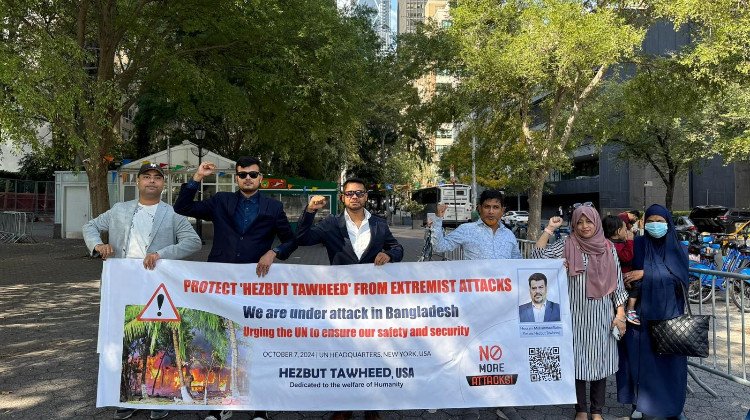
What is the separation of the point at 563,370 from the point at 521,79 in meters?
14.6

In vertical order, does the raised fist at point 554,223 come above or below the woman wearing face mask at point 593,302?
above

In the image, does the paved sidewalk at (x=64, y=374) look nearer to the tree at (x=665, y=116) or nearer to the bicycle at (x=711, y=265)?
the bicycle at (x=711, y=265)

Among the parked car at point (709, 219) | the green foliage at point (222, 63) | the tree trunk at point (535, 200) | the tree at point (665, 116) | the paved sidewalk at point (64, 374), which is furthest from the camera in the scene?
the parked car at point (709, 219)

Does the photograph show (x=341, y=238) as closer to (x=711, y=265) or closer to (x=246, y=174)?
(x=246, y=174)

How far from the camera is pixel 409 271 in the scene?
445 centimetres

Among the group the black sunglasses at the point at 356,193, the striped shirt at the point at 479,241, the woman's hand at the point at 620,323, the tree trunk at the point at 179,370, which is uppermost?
the black sunglasses at the point at 356,193

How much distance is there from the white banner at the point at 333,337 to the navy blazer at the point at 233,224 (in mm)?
150

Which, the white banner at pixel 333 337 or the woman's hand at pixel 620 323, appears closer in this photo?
the white banner at pixel 333 337

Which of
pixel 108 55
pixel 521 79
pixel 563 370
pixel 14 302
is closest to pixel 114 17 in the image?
pixel 108 55

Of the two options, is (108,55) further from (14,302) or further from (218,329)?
(218,329)

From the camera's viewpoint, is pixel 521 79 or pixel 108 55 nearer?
pixel 108 55

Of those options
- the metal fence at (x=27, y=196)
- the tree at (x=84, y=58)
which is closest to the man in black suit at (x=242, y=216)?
the tree at (x=84, y=58)

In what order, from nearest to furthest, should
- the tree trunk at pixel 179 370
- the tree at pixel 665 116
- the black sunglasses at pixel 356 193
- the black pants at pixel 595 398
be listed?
1. the tree trunk at pixel 179 370
2. the black sunglasses at pixel 356 193
3. the black pants at pixel 595 398
4. the tree at pixel 665 116

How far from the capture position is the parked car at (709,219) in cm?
2339
